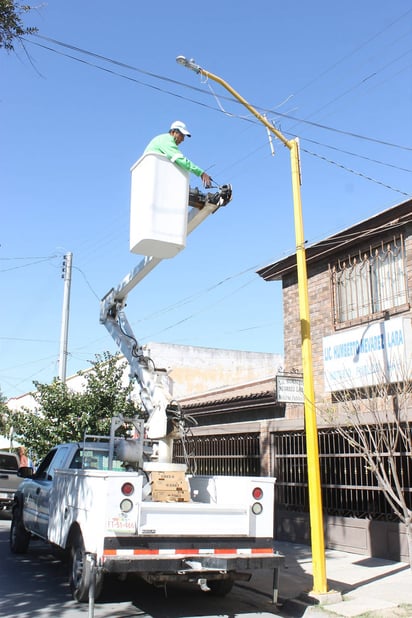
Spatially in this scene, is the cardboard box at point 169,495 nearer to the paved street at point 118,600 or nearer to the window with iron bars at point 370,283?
the paved street at point 118,600

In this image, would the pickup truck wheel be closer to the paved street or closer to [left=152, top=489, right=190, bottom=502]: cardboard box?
the paved street

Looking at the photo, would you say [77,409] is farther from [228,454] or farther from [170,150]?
[170,150]

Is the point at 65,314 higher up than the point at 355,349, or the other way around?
the point at 65,314

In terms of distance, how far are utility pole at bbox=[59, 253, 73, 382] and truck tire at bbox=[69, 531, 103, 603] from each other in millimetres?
12505

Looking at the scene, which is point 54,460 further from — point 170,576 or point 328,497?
point 328,497

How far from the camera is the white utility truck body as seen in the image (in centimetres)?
677

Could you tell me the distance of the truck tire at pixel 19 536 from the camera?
1107 centimetres

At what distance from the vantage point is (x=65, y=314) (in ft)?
73.3

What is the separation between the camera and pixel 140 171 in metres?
7.80

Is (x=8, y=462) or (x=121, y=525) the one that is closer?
(x=121, y=525)

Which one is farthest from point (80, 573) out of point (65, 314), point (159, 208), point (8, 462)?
point (65, 314)

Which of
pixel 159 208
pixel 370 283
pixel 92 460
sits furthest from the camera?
pixel 370 283

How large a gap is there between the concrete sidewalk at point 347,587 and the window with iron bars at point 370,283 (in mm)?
4579

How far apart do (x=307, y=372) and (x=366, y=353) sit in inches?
150
